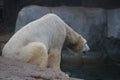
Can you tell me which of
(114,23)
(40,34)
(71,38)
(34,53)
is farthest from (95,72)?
(34,53)

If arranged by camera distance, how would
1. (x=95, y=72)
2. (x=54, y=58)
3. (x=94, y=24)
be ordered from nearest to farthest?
(x=54, y=58), (x=95, y=72), (x=94, y=24)

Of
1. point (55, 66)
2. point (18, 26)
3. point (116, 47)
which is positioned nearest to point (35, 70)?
point (55, 66)

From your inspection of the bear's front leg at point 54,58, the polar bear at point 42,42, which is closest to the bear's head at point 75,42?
the polar bear at point 42,42

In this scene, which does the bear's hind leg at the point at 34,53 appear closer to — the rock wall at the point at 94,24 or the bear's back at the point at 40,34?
the bear's back at the point at 40,34

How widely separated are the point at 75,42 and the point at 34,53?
4.67 feet

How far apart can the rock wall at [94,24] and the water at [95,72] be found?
0.69 metres

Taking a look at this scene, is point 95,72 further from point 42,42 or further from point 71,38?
point 42,42

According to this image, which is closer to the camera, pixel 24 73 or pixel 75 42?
pixel 24 73

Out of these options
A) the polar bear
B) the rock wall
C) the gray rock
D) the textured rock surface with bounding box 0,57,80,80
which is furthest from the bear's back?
the gray rock

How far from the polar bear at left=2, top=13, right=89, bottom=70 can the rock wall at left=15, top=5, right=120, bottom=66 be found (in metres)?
5.28

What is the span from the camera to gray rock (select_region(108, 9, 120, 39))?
12.7 meters

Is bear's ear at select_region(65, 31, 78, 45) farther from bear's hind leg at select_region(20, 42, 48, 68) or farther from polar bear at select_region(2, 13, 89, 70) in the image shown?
bear's hind leg at select_region(20, 42, 48, 68)

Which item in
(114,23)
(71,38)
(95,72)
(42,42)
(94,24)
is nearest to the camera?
(42,42)

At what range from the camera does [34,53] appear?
579 centimetres
